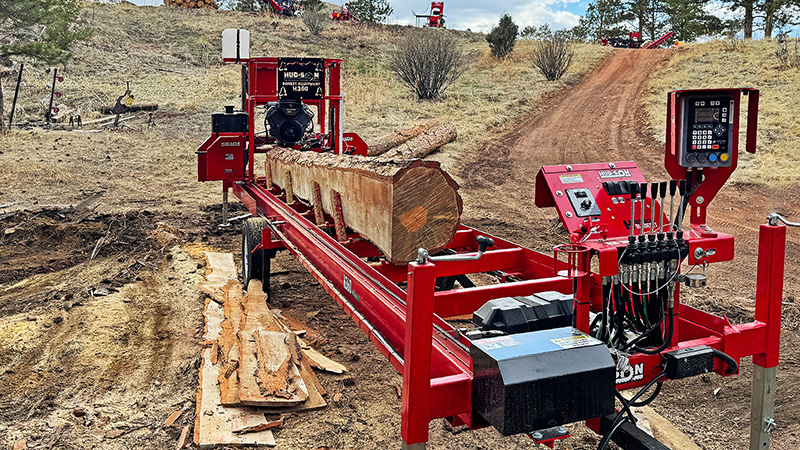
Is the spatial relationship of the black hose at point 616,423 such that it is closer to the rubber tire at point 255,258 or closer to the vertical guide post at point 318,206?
the vertical guide post at point 318,206

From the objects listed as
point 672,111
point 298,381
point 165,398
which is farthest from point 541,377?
point 165,398

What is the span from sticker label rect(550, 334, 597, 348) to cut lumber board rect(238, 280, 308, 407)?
2128 millimetres

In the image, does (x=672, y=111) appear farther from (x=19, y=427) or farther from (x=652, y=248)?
(x=19, y=427)

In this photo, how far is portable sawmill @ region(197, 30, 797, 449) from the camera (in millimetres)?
2488

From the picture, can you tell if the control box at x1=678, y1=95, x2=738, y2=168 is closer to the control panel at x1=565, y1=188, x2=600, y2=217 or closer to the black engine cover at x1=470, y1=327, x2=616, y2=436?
the control panel at x1=565, y1=188, x2=600, y2=217

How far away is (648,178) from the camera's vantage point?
44.4 ft

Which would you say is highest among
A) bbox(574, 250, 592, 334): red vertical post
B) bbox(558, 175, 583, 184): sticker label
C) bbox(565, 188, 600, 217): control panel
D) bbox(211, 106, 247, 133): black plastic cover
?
bbox(211, 106, 247, 133): black plastic cover

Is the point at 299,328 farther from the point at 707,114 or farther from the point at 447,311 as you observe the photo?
the point at 707,114

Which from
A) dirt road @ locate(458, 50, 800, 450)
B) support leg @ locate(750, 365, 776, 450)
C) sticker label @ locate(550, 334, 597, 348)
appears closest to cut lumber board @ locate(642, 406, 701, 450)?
dirt road @ locate(458, 50, 800, 450)

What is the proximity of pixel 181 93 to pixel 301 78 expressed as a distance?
16.4 m

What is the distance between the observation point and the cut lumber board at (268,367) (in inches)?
161

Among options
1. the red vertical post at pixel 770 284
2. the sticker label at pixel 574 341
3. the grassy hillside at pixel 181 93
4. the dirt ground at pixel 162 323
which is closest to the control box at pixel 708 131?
the red vertical post at pixel 770 284

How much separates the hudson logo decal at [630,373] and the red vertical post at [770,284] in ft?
2.51

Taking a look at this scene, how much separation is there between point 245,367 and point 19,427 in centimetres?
145
